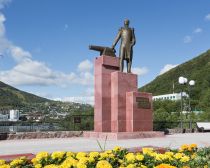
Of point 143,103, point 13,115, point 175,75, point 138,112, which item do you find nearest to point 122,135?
point 138,112

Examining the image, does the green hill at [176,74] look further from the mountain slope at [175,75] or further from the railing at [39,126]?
the railing at [39,126]

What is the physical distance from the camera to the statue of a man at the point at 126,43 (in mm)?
14906

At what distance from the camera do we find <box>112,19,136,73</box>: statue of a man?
1491 cm

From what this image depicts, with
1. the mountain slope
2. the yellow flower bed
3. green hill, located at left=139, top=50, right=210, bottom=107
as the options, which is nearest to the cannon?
the yellow flower bed

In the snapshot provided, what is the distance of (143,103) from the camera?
14.4m

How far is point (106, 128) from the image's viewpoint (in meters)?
14.5

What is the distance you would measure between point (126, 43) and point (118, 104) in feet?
8.97

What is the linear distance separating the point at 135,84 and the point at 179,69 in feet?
415

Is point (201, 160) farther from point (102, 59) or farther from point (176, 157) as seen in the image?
point (102, 59)

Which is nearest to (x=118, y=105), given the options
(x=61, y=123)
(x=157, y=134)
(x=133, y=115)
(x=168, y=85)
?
(x=133, y=115)

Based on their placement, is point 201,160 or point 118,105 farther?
point 118,105

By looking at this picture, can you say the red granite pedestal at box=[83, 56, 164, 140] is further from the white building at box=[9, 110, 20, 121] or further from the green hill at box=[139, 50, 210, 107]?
the green hill at box=[139, 50, 210, 107]

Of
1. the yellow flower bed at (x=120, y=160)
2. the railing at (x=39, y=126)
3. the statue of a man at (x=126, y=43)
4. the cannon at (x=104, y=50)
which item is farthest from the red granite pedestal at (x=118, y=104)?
the yellow flower bed at (x=120, y=160)

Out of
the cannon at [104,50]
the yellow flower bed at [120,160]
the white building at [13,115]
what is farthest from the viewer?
the white building at [13,115]
